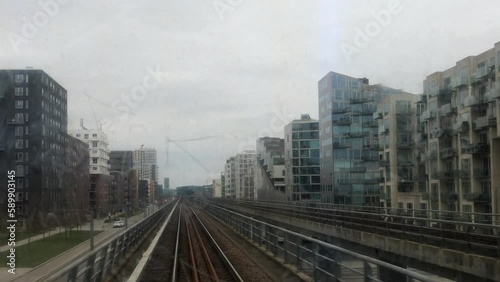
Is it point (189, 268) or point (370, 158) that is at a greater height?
point (370, 158)

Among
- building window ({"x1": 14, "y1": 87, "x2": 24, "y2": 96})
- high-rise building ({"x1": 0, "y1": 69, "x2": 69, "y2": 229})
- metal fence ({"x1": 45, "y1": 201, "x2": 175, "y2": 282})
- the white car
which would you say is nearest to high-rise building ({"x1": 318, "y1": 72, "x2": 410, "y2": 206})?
the white car

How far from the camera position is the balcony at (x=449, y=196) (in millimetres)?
→ 31188

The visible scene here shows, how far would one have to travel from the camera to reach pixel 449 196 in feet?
103

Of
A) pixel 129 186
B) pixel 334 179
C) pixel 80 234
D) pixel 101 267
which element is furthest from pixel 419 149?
pixel 101 267

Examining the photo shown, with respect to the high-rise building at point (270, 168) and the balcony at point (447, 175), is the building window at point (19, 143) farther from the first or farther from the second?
the high-rise building at point (270, 168)

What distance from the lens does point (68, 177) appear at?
19.8 meters

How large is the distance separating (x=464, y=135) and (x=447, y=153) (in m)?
1.66

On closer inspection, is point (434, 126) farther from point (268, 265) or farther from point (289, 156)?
point (289, 156)

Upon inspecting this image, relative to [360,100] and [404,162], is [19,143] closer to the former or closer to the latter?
[404,162]

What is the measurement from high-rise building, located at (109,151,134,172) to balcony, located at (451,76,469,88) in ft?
67.6

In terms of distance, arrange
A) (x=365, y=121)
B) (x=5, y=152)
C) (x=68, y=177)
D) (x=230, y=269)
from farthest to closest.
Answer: (x=365, y=121)
(x=68, y=177)
(x=230, y=269)
(x=5, y=152)

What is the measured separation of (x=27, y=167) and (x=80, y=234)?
336 centimetres

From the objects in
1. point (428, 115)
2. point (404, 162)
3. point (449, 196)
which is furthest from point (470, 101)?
point (404, 162)

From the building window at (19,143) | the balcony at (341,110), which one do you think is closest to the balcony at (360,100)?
the balcony at (341,110)
